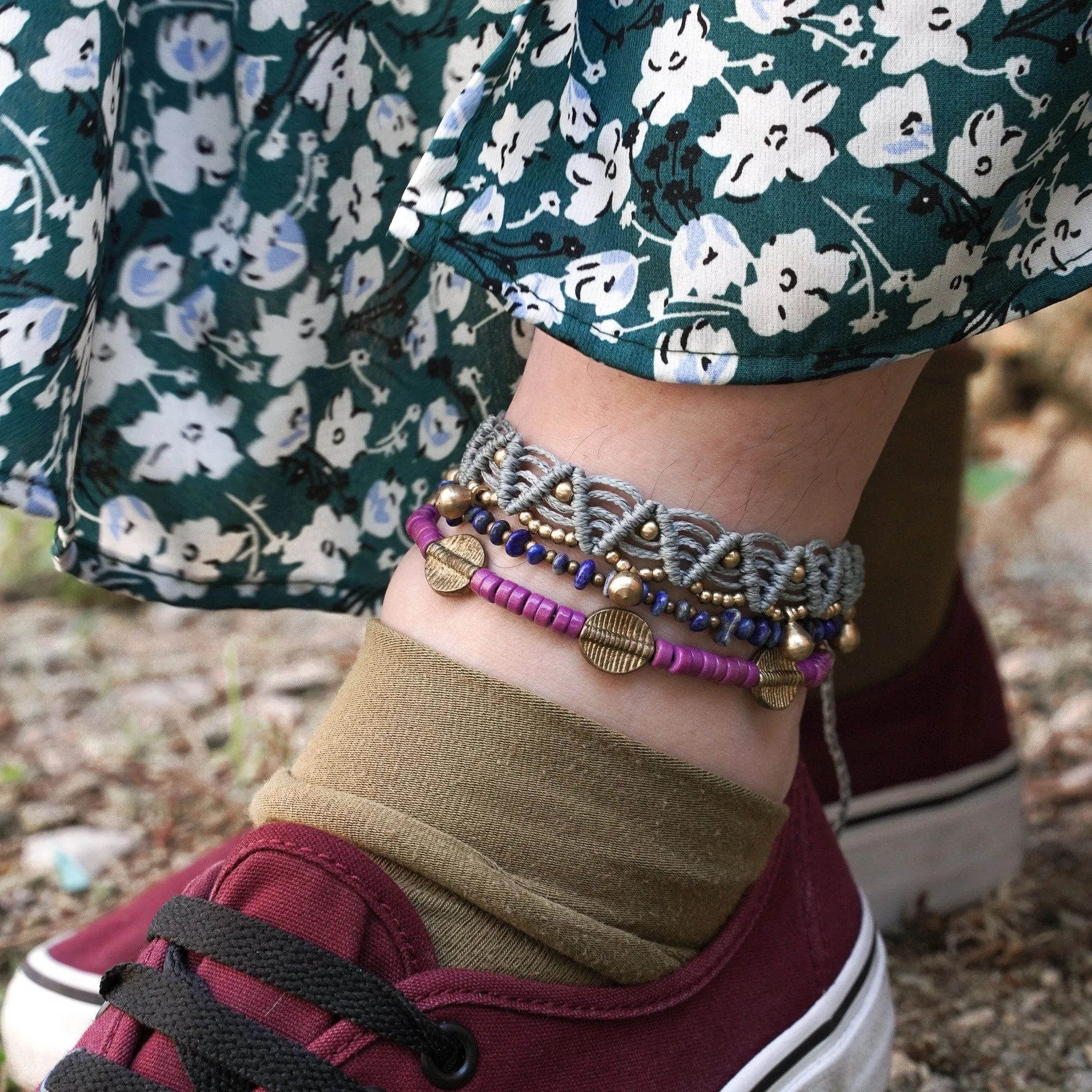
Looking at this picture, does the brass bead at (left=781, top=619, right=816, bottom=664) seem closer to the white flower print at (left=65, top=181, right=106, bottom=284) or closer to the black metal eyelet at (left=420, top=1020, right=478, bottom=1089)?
the black metal eyelet at (left=420, top=1020, right=478, bottom=1089)

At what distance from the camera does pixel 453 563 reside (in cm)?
80

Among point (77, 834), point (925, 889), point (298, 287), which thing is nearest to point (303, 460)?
point (298, 287)

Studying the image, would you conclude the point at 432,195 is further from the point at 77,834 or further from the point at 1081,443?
the point at 1081,443

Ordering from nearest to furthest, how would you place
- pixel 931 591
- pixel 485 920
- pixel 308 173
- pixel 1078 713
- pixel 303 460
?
pixel 485 920, pixel 308 173, pixel 303 460, pixel 931 591, pixel 1078 713

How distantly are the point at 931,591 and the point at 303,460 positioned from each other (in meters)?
0.69

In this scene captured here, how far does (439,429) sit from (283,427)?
0.49 feet

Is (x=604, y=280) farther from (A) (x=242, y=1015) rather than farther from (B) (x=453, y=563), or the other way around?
(A) (x=242, y=1015)

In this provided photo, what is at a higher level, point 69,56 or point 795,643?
point 69,56

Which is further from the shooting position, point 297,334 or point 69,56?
point 297,334

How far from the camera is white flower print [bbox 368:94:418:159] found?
37.1 inches

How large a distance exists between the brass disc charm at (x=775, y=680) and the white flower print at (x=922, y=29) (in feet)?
1.28

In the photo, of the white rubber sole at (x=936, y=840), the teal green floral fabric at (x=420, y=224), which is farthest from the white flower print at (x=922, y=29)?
the white rubber sole at (x=936, y=840)

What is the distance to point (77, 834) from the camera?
1.42 m

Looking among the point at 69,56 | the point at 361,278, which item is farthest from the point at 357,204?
the point at 69,56
